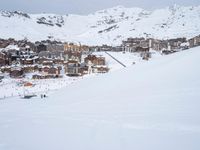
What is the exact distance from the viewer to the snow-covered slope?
1964mm

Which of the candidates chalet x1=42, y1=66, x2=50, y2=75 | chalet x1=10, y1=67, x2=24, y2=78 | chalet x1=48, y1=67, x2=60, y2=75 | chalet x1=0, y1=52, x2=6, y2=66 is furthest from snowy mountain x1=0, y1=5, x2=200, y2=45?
chalet x1=10, y1=67, x2=24, y2=78

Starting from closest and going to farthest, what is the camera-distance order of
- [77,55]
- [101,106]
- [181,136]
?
[181,136] → [101,106] → [77,55]

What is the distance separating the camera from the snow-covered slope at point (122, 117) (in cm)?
196

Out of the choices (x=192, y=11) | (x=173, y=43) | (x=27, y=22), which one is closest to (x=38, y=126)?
(x=173, y=43)

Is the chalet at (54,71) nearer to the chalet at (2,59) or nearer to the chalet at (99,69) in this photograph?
the chalet at (99,69)

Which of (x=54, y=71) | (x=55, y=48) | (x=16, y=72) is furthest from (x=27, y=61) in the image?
(x=55, y=48)

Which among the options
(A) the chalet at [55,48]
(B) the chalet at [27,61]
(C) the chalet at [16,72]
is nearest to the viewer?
(C) the chalet at [16,72]

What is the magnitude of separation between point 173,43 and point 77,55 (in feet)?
68.2

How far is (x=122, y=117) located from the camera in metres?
2.40

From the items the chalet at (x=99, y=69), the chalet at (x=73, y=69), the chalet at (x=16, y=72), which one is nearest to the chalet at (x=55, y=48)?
the chalet at (x=73, y=69)

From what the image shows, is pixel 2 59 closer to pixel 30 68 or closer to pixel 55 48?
pixel 30 68

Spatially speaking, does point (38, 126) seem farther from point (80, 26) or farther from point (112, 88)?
point (80, 26)

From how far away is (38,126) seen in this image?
2.47 metres

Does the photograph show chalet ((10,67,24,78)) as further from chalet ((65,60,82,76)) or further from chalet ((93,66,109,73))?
chalet ((93,66,109,73))
